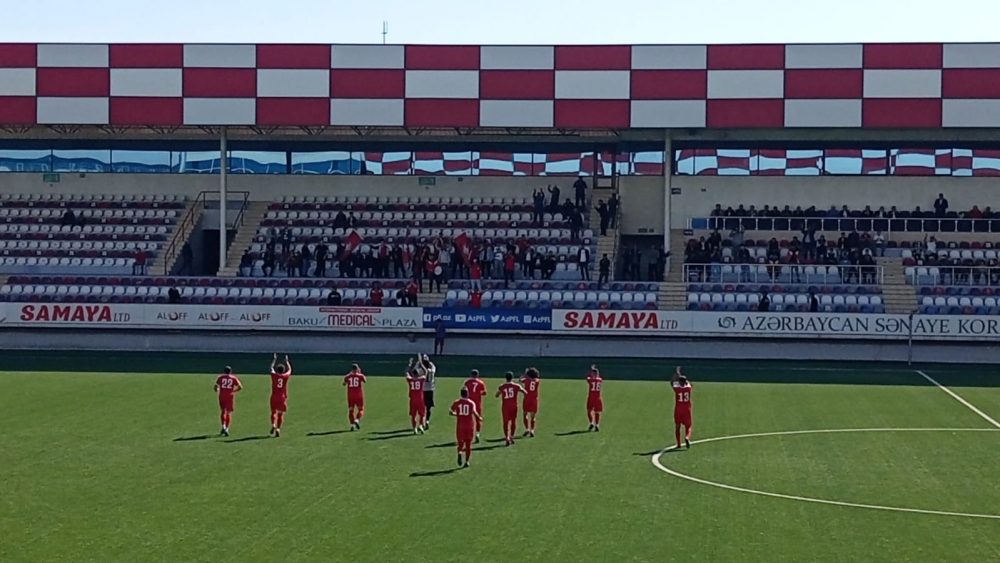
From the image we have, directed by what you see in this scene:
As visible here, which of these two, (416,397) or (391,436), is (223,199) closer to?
(416,397)

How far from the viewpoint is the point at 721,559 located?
45.5 feet

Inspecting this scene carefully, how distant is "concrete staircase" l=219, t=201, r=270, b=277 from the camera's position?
48.9m

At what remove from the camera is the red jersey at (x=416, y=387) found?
23.5 meters

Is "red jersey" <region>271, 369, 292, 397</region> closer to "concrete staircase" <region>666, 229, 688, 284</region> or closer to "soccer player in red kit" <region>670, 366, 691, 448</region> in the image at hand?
"soccer player in red kit" <region>670, 366, 691, 448</region>

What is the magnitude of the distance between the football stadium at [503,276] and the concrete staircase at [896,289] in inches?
5.9

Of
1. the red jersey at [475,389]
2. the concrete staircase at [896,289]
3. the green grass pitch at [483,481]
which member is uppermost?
the concrete staircase at [896,289]

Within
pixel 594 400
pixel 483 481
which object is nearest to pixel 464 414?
pixel 483 481

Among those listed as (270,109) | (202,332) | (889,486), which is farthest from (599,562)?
(270,109)

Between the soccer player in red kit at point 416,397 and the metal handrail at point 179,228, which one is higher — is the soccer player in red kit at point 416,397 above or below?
below

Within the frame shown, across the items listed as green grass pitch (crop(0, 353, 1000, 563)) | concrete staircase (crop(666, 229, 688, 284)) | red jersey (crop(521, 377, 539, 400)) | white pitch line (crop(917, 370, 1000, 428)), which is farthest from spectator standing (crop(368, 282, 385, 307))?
red jersey (crop(521, 377, 539, 400))

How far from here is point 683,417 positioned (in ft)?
72.5

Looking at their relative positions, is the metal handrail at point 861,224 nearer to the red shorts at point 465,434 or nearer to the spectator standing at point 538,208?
the spectator standing at point 538,208

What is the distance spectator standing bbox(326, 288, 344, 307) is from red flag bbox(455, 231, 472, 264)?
5.00 meters

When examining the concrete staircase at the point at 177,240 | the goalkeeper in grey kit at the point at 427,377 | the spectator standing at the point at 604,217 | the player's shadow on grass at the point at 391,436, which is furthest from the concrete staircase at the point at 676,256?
the player's shadow on grass at the point at 391,436
